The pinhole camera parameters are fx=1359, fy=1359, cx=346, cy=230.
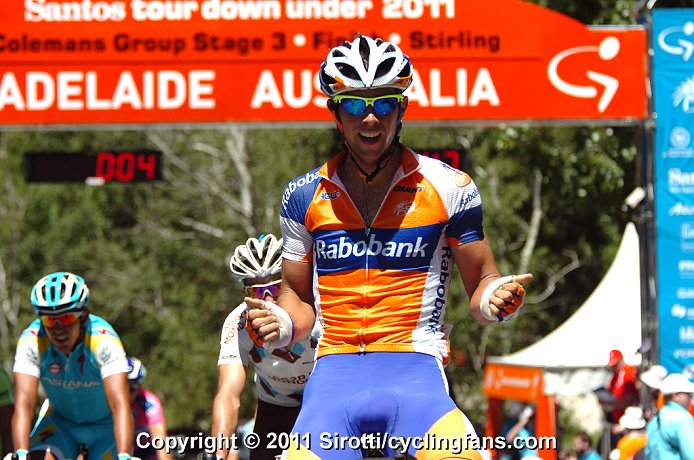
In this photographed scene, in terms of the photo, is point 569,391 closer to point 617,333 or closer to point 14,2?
point 617,333

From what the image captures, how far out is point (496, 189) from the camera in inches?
1436

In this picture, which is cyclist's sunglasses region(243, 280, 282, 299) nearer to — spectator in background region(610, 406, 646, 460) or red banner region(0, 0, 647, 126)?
spectator in background region(610, 406, 646, 460)

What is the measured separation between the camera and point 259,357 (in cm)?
740

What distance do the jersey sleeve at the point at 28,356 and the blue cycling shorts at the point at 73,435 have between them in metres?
0.69

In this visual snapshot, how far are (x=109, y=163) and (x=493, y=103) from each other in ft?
13.8

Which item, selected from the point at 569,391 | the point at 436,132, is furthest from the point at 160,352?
the point at 569,391

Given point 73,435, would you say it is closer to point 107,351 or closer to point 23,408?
point 23,408

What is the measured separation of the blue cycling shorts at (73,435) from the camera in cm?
887

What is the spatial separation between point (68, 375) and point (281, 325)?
155 inches

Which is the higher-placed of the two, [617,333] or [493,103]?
[493,103]

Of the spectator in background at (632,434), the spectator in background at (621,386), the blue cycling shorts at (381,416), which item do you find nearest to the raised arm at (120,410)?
the blue cycling shorts at (381,416)

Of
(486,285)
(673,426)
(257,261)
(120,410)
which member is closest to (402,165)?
(486,285)

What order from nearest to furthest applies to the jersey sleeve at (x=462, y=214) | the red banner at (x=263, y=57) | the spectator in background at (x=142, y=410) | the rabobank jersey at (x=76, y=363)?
1. the jersey sleeve at (x=462, y=214)
2. the rabobank jersey at (x=76, y=363)
3. the spectator in background at (x=142, y=410)
4. the red banner at (x=263, y=57)

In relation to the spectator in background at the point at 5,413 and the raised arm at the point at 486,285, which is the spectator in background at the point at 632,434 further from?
the raised arm at the point at 486,285
